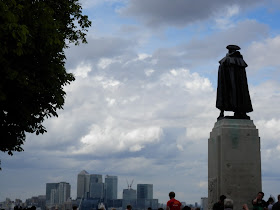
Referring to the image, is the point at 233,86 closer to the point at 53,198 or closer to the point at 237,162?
the point at 237,162

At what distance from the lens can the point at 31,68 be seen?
1812cm

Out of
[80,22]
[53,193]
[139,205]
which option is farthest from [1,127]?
[53,193]

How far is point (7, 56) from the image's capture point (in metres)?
17.2

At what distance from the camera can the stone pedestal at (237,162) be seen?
20.9 meters

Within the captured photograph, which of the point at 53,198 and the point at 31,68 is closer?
the point at 31,68

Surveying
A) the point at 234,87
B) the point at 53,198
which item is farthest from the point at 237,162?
the point at 53,198

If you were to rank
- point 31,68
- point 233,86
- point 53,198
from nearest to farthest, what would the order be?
point 31,68
point 233,86
point 53,198

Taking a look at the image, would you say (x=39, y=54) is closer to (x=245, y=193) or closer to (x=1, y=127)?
(x=1, y=127)

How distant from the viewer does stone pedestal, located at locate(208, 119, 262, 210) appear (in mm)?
20859

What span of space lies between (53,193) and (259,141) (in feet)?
512

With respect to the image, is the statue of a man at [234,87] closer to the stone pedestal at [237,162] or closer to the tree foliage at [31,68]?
the stone pedestal at [237,162]

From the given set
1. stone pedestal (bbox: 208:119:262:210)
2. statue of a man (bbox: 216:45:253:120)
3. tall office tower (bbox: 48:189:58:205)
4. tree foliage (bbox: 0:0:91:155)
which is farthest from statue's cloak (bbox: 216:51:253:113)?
tall office tower (bbox: 48:189:58:205)

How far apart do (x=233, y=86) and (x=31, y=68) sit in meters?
8.94

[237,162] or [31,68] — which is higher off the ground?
[31,68]
